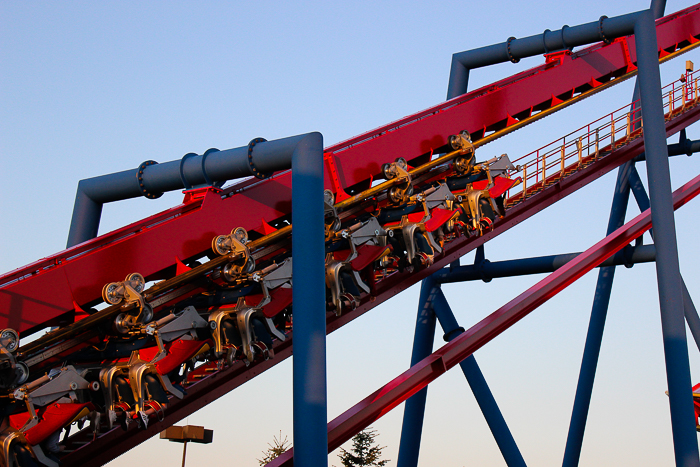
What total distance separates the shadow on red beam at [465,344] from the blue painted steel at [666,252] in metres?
0.44

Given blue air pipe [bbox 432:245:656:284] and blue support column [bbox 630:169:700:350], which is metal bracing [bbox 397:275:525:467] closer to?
blue air pipe [bbox 432:245:656:284]

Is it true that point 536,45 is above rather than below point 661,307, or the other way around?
above

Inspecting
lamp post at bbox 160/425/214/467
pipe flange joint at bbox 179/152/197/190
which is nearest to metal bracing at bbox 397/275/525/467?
lamp post at bbox 160/425/214/467

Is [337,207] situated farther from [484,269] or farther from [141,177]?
[484,269]

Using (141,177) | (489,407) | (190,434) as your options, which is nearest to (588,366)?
(489,407)

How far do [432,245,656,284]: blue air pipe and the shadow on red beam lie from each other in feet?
2.33

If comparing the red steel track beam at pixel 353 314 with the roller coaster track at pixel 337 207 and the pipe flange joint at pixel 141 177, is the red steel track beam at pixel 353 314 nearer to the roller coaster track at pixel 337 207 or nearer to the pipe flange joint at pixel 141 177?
the roller coaster track at pixel 337 207

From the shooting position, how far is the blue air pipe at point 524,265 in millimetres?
10430

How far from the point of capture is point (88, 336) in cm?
611

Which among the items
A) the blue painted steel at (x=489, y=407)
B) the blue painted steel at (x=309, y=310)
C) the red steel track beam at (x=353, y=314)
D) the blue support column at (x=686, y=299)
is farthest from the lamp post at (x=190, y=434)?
the blue painted steel at (x=309, y=310)

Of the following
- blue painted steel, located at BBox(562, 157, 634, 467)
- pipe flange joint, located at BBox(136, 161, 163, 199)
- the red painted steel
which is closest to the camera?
the red painted steel

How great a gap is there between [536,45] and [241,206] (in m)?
5.42

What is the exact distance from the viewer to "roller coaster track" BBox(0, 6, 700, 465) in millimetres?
6031

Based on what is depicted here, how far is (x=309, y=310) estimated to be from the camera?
→ 18.7 feet
